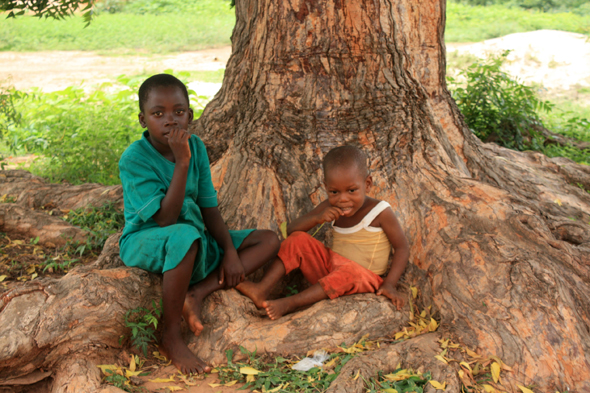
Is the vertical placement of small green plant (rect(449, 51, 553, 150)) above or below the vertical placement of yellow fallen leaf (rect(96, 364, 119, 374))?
below

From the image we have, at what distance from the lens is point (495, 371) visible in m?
2.43

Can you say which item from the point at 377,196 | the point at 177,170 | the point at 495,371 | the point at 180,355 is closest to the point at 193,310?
the point at 180,355

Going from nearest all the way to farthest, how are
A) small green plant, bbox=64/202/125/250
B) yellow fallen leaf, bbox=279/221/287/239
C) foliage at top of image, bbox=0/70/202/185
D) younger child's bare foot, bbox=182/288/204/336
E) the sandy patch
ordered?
younger child's bare foot, bbox=182/288/204/336, yellow fallen leaf, bbox=279/221/287/239, small green plant, bbox=64/202/125/250, foliage at top of image, bbox=0/70/202/185, the sandy patch

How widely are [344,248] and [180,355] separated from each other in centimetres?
112

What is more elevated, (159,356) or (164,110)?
(164,110)

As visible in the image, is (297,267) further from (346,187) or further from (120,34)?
(120,34)

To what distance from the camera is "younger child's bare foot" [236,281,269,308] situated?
285cm

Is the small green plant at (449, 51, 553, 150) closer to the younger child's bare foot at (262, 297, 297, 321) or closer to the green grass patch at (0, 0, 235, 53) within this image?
the younger child's bare foot at (262, 297, 297, 321)

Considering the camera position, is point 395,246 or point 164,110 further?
point 395,246

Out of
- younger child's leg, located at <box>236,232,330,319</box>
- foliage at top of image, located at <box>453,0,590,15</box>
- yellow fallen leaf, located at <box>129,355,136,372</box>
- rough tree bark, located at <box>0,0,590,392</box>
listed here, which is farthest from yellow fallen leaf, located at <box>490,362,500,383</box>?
foliage at top of image, located at <box>453,0,590,15</box>

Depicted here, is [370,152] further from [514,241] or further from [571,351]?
[571,351]

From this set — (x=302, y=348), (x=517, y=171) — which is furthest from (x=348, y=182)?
(x=517, y=171)

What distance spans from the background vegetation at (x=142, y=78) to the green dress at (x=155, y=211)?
2.76 metres

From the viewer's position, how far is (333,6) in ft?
10.7
